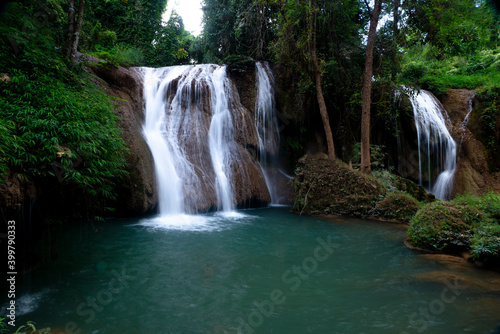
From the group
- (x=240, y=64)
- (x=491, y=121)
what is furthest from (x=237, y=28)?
(x=491, y=121)

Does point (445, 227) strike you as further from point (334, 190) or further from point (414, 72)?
point (414, 72)

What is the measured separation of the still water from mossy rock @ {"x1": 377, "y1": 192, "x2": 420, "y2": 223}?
2496 millimetres

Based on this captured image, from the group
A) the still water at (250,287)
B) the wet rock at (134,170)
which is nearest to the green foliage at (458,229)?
the still water at (250,287)

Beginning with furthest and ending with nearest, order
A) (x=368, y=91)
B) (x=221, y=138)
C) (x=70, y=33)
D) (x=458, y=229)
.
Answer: (x=221, y=138) < (x=368, y=91) < (x=70, y=33) < (x=458, y=229)

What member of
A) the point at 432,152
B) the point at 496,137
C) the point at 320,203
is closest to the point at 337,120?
the point at 432,152

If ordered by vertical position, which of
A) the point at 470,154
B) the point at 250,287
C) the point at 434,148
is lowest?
the point at 250,287

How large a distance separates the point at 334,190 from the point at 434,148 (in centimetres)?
657

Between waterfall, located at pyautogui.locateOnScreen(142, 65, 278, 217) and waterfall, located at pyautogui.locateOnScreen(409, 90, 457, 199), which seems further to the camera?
waterfall, located at pyautogui.locateOnScreen(409, 90, 457, 199)

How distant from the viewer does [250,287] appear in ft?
15.4

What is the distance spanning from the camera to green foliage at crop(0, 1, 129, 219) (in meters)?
4.02

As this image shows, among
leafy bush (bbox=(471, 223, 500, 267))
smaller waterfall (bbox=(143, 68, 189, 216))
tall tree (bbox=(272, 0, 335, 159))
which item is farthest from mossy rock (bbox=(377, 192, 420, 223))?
smaller waterfall (bbox=(143, 68, 189, 216))

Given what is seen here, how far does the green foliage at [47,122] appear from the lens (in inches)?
158

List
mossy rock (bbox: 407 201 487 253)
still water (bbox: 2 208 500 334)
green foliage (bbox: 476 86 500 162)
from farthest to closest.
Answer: green foliage (bbox: 476 86 500 162) → mossy rock (bbox: 407 201 487 253) → still water (bbox: 2 208 500 334)

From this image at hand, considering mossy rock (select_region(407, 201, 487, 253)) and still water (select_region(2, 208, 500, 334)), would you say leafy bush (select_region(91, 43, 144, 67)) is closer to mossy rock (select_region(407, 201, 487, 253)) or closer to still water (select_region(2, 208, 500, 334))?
still water (select_region(2, 208, 500, 334))
